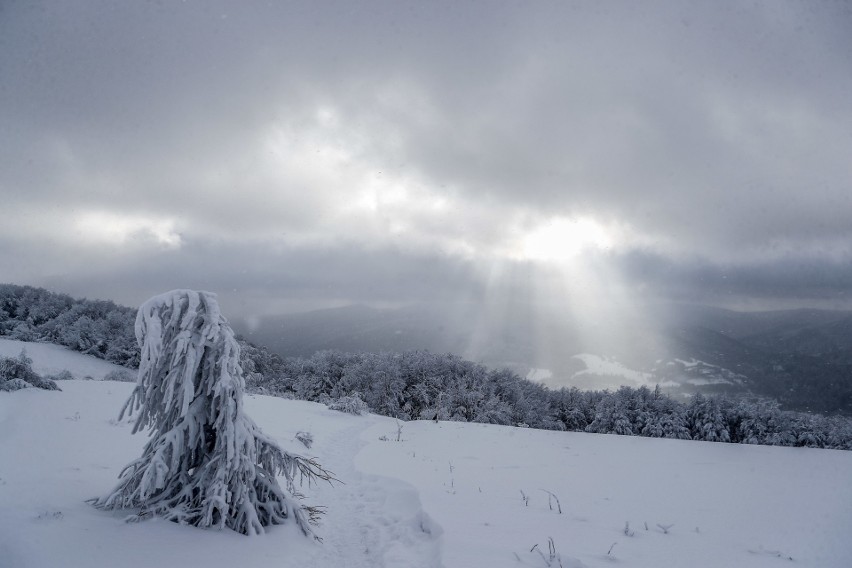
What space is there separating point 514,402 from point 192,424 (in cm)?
3904

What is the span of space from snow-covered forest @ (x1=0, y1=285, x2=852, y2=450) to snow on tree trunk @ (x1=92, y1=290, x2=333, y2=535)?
2330 centimetres

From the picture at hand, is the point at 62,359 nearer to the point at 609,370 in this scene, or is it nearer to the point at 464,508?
the point at 464,508

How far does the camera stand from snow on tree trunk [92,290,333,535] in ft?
16.7

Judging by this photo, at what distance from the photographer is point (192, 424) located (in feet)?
17.1

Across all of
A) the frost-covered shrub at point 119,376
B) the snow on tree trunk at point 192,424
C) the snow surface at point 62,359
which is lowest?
the snow surface at point 62,359

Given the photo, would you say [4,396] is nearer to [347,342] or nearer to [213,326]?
[213,326]

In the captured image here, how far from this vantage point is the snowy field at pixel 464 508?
4672 mm

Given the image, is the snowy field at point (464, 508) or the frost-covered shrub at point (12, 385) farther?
the frost-covered shrub at point (12, 385)

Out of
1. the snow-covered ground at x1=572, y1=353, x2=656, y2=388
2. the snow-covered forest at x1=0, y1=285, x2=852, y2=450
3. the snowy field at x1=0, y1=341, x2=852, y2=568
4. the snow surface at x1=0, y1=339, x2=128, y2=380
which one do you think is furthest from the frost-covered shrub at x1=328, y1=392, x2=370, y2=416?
the snow-covered ground at x1=572, y1=353, x2=656, y2=388

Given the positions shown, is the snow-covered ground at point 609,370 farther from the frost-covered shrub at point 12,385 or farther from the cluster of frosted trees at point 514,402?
the frost-covered shrub at point 12,385

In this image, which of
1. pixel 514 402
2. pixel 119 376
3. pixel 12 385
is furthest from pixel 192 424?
pixel 514 402

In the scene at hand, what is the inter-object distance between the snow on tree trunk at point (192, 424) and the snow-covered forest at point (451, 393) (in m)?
23.3

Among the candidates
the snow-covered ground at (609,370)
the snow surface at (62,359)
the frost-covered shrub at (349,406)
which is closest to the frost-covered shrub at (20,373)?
the frost-covered shrub at (349,406)

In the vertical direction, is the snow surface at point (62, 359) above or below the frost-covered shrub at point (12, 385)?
below
